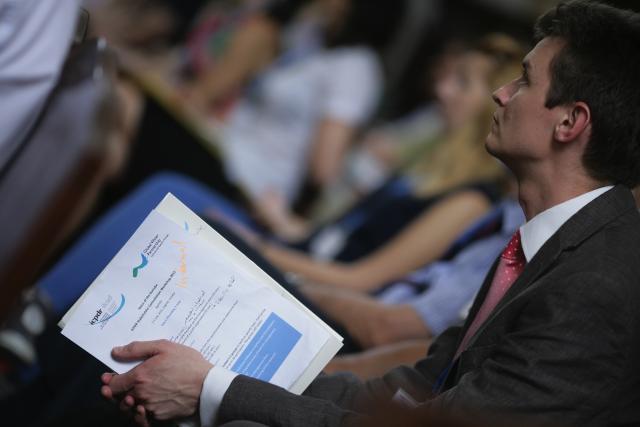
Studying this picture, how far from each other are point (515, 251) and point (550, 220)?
0.32ft

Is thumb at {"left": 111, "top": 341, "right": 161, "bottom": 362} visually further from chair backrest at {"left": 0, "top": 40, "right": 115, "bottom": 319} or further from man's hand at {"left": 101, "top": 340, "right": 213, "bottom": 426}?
chair backrest at {"left": 0, "top": 40, "right": 115, "bottom": 319}

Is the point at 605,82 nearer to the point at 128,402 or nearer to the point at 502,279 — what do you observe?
the point at 502,279

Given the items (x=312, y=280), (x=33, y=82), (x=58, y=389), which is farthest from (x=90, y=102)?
(x=312, y=280)

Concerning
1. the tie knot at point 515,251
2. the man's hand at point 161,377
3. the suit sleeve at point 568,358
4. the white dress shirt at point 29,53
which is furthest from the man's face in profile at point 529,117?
the white dress shirt at point 29,53

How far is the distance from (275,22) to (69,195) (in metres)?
2.70

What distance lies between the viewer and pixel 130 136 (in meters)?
3.04

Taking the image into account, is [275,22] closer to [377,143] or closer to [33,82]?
[377,143]

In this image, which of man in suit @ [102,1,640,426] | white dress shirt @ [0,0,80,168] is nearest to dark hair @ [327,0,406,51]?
white dress shirt @ [0,0,80,168]

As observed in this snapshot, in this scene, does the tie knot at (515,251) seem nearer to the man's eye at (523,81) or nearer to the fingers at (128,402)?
the man's eye at (523,81)

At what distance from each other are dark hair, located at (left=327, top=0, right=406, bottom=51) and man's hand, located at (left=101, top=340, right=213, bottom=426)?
2549 millimetres

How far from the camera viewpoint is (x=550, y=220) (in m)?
1.30

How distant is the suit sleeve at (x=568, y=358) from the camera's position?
1.15 meters

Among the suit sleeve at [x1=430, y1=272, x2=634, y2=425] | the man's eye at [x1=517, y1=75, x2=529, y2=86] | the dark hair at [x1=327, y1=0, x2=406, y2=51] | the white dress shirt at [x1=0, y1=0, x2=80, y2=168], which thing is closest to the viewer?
the suit sleeve at [x1=430, y1=272, x2=634, y2=425]

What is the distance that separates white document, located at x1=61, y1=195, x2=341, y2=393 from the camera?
1268 millimetres
